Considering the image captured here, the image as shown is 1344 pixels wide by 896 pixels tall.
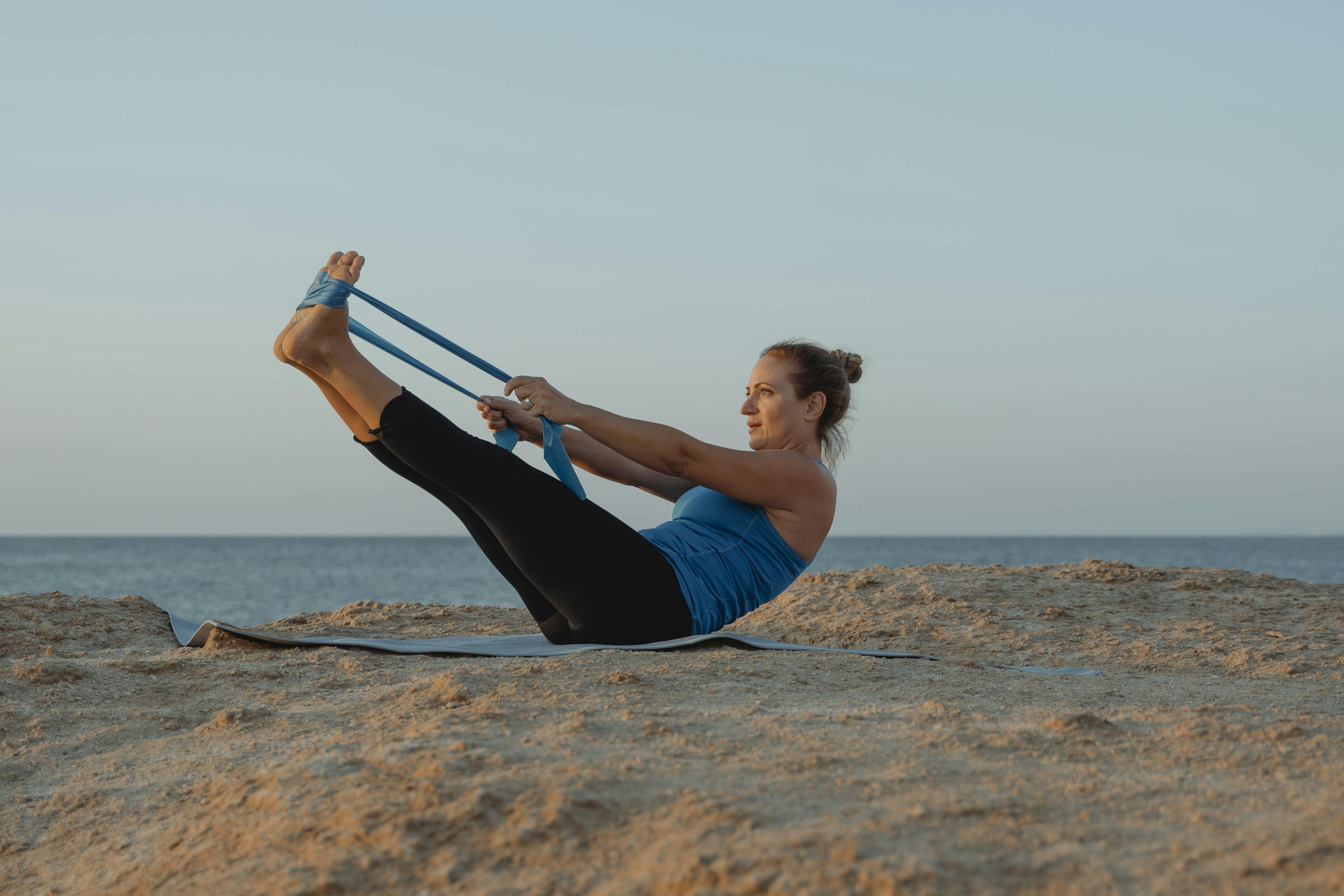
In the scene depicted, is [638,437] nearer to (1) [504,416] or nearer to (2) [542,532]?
(2) [542,532]

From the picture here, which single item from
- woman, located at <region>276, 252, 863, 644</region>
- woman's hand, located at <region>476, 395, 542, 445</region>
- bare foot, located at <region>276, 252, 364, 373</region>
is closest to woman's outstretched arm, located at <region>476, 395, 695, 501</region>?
woman, located at <region>276, 252, 863, 644</region>

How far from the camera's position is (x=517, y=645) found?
379cm

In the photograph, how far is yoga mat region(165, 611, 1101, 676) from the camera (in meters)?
3.58

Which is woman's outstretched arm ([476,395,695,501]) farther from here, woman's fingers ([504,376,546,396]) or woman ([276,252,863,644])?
woman's fingers ([504,376,546,396])

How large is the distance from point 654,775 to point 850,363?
2475 mm

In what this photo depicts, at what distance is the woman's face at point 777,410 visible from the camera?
12.5 ft

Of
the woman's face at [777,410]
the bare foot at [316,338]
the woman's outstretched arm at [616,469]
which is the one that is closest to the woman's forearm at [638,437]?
the woman's face at [777,410]

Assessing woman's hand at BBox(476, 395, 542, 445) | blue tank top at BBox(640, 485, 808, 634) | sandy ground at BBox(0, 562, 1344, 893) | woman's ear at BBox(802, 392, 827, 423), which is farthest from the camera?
woman's ear at BBox(802, 392, 827, 423)

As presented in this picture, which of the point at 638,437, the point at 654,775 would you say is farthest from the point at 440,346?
the point at 654,775

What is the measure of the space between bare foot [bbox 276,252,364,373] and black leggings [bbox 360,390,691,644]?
0.92 ft

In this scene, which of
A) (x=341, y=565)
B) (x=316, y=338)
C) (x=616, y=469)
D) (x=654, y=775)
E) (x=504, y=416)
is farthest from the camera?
(x=341, y=565)

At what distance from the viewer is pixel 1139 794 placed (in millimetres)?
1860

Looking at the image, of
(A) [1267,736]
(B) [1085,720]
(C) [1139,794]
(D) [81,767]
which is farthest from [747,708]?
(D) [81,767]

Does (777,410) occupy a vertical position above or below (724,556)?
above
